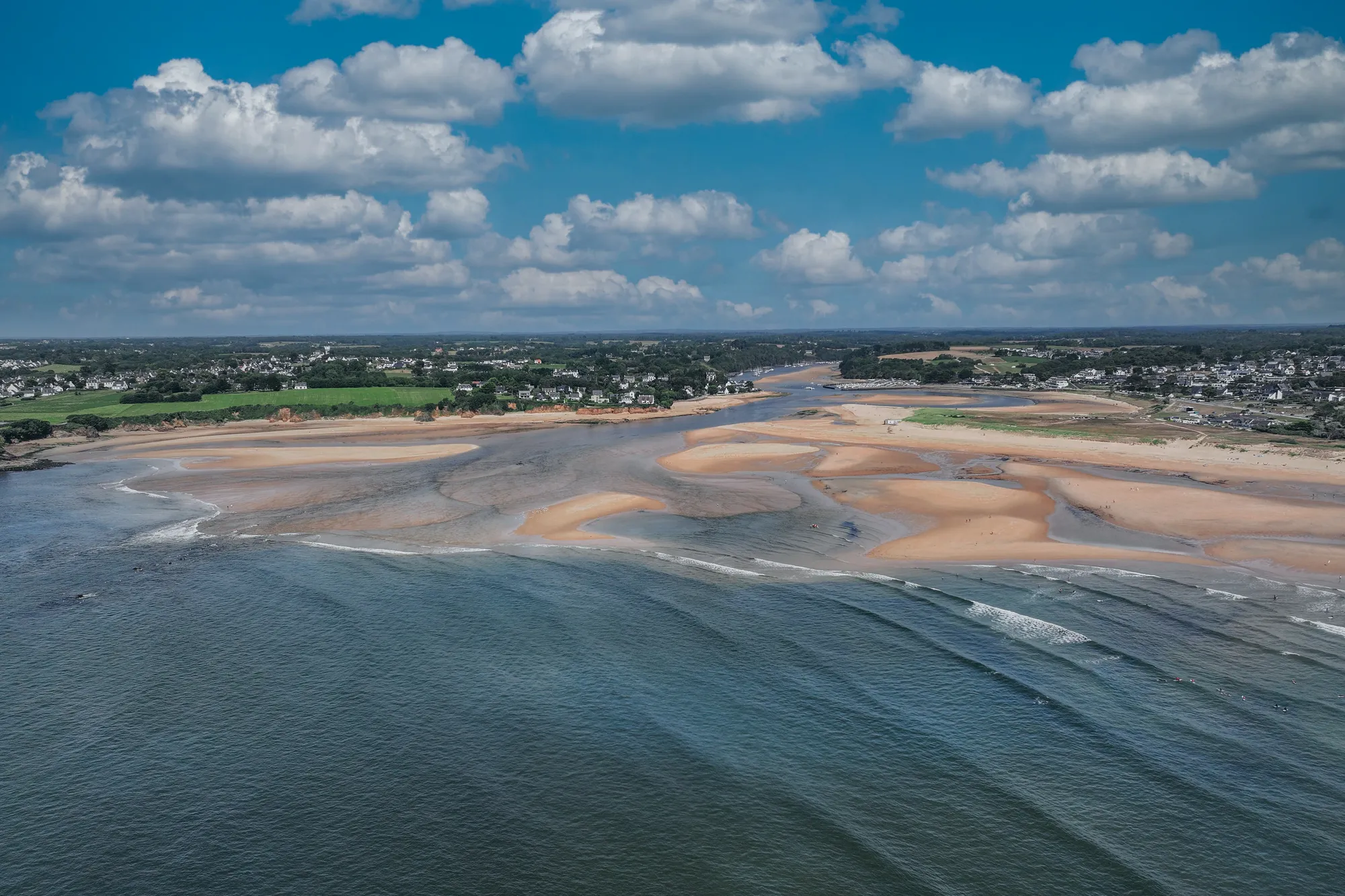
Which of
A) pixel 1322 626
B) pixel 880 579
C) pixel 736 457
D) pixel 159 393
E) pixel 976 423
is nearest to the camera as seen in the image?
pixel 1322 626

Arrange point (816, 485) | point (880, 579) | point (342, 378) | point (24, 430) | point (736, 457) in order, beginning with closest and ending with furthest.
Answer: point (880, 579), point (816, 485), point (736, 457), point (24, 430), point (342, 378)

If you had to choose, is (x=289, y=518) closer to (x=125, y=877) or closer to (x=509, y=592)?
(x=509, y=592)

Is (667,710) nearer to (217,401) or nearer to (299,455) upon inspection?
(299,455)

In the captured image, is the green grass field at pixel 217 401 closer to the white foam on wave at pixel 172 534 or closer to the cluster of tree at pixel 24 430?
the cluster of tree at pixel 24 430

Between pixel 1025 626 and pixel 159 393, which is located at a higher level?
pixel 159 393

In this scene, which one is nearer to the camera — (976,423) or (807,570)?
(807,570)

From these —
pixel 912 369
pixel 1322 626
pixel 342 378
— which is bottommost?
pixel 1322 626

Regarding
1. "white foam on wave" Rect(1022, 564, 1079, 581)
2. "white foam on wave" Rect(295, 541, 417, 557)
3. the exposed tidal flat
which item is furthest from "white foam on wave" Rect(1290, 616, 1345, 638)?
"white foam on wave" Rect(295, 541, 417, 557)

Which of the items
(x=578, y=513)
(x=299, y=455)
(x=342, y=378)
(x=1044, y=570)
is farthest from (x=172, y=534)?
(x=342, y=378)
